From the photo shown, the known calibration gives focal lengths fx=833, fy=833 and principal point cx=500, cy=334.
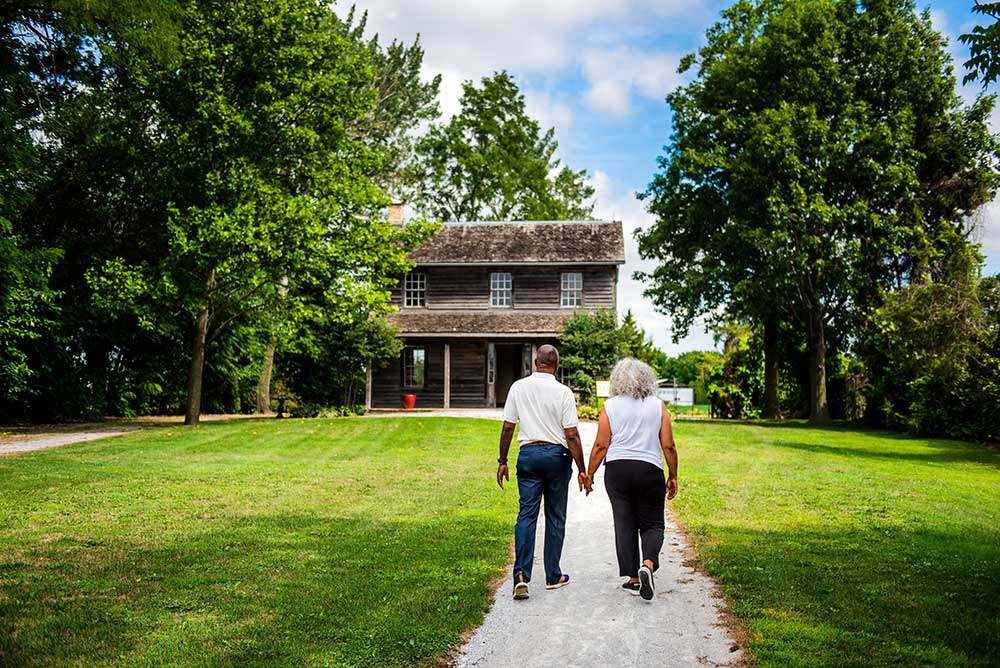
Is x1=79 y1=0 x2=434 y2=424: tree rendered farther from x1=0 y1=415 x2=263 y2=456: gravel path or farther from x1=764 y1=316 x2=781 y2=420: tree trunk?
x1=764 y1=316 x2=781 y2=420: tree trunk

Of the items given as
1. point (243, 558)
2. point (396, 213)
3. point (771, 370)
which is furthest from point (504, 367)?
point (243, 558)

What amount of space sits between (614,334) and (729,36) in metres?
12.0

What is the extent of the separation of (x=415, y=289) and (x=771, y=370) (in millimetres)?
15267

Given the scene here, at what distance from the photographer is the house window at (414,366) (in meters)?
36.5

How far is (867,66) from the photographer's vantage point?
2784cm

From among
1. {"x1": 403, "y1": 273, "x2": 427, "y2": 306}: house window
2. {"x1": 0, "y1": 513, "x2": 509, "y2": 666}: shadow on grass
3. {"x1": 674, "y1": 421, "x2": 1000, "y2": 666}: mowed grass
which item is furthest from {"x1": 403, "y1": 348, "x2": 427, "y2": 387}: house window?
{"x1": 0, "y1": 513, "x2": 509, "y2": 666}: shadow on grass

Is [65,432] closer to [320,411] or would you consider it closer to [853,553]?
[320,411]

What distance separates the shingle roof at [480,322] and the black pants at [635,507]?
1023 inches

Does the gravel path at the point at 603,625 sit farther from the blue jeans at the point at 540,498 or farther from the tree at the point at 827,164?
the tree at the point at 827,164

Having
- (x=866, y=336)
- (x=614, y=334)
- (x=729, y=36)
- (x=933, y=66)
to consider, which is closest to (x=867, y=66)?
(x=933, y=66)

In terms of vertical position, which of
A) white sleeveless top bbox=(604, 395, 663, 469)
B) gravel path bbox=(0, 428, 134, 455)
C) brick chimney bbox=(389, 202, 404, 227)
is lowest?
gravel path bbox=(0, 428, 134, 455)

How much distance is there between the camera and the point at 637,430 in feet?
22.5

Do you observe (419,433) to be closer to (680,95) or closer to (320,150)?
(320,150)

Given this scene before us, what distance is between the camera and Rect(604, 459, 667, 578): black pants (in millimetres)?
6754
